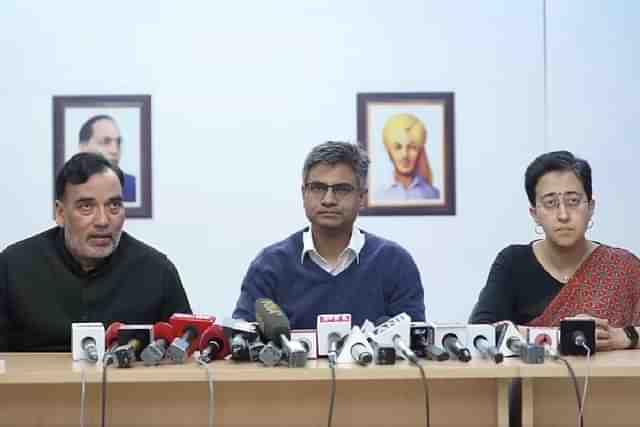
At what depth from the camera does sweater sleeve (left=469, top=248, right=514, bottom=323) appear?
7.39ft

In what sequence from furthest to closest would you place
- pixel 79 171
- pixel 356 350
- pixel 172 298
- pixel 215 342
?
pixel 172 298 < pixel 79 171 < pixel 215 342 < pixel 356 350

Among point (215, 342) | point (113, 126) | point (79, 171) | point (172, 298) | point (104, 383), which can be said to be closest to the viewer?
point (104, 383)

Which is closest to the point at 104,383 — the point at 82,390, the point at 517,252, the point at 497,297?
the point at 82,390

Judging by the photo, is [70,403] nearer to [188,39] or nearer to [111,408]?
[111,408]

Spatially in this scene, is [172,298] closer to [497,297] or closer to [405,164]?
[497,297]

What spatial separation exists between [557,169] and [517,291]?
0.35 metres

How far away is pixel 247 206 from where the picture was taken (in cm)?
343

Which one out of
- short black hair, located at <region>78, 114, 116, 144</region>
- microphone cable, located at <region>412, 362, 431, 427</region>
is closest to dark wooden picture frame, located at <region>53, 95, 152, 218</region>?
short black hair, located at <region>78, 114, 116, 144</region>

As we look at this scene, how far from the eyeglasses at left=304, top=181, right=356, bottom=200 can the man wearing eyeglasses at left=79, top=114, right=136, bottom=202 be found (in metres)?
1.35

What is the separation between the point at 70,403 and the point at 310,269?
2.87 feet

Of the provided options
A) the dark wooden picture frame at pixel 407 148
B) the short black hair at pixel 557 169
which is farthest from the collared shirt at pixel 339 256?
the dark wooden picture frame at pixel 407 148

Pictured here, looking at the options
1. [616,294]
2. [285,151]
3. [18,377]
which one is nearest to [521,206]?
[285,151]

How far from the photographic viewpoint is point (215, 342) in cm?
175

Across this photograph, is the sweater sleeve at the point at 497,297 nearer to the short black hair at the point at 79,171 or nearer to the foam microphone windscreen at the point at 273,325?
the foam microphone windscreen at the point at 273,325
